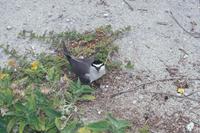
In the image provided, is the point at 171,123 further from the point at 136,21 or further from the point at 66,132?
the point at 136,21

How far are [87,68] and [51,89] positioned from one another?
17.1 inches

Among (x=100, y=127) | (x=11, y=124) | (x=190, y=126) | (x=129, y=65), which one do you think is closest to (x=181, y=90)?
(x=190, y=126)

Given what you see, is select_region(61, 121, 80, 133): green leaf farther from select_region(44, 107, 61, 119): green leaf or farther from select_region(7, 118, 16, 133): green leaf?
select_region(7, 118, 16, 133): green leaf

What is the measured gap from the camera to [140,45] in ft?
14.5

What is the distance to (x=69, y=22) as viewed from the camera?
15.6ft

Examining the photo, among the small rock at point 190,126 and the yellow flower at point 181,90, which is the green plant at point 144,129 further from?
the yellow flower at point 181,90

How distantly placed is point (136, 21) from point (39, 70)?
1233 mm

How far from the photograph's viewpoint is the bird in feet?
12.7

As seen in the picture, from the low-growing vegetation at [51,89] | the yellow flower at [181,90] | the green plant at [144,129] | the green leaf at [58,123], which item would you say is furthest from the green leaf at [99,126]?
the yellow flower at [181,90]

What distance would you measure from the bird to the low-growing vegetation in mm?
106

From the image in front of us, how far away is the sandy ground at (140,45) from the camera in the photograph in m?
3.74

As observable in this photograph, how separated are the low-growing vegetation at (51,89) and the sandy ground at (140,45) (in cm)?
13

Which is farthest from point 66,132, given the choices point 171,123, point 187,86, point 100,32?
point 100,32

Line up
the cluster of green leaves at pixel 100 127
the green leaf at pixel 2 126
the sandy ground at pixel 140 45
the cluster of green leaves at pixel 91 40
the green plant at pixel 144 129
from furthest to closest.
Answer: the cluster of green leaves at pixel 91 40 < the sandy ground at pixel 140 45 < the green plant at pixel 144 129 < the green leaf at pixel 2 126 < the cluster of green leaves at pixel 100 127
